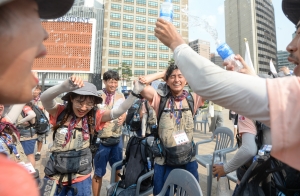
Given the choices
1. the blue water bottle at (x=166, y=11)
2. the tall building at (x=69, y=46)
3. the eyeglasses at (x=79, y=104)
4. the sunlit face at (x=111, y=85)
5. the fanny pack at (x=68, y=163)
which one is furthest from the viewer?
the tall building at (x=69, y=46)

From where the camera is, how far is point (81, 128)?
2244mm

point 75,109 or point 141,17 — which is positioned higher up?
point 141,17

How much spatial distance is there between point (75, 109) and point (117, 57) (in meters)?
54.7

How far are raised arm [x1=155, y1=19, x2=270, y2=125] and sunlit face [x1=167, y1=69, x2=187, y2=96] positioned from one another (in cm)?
160

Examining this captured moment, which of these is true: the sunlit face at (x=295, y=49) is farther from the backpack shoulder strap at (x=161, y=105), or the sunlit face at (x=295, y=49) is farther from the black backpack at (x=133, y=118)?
the black backpack at (x=133, y=118)

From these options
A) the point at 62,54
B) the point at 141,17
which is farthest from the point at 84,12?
the point at 62,54

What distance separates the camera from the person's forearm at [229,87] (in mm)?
732

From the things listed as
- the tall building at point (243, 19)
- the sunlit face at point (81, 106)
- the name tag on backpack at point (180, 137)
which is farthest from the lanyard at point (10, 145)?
the tall building at point (243, 19)

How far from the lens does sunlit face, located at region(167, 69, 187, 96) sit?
8.36 ft

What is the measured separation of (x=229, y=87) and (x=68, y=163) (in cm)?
194

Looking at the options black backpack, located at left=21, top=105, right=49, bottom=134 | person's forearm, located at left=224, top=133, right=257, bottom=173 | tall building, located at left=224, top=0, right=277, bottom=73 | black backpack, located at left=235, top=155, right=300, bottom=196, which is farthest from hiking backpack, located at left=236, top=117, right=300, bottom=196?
black backpack, located at left=21, top=105, right=49, bottom=134

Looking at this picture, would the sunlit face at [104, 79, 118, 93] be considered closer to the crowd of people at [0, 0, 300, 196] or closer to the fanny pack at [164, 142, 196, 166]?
the crowd of people at [0, 0, 300, 196]

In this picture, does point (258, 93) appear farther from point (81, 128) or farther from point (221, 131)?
point (221, 131)

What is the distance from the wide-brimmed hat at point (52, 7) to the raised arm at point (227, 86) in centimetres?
53
